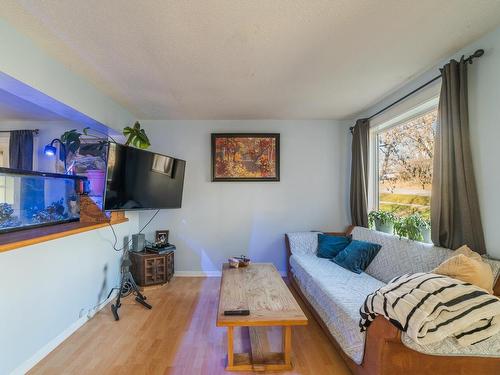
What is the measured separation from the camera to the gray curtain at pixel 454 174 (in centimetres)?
178

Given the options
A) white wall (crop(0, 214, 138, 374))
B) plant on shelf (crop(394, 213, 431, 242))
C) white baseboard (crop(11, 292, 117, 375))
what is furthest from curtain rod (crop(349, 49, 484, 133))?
white baseboard (crop(11, 292, 117, 375))

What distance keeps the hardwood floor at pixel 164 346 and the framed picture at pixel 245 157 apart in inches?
72.5

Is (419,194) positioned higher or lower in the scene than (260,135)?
lower

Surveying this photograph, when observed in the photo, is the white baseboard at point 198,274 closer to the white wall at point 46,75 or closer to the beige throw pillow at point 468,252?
the white wall at point 46,75

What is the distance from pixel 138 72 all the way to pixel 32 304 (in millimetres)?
2083

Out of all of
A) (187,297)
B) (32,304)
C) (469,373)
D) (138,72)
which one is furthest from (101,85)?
(469,373)

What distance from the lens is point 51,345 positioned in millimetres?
1966

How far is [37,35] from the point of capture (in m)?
1.68

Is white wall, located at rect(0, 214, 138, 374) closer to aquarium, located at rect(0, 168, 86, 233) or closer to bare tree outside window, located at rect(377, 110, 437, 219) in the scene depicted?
aquarium, located at rect(0, 168, 86, 233)

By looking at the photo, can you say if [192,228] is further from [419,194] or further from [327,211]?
[419,194]

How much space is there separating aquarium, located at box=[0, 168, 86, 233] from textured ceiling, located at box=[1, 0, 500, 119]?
1.02m

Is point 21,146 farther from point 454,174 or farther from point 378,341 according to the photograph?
point 454,174

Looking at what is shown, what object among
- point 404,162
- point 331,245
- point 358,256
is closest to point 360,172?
point 404,162

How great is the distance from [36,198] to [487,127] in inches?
144
